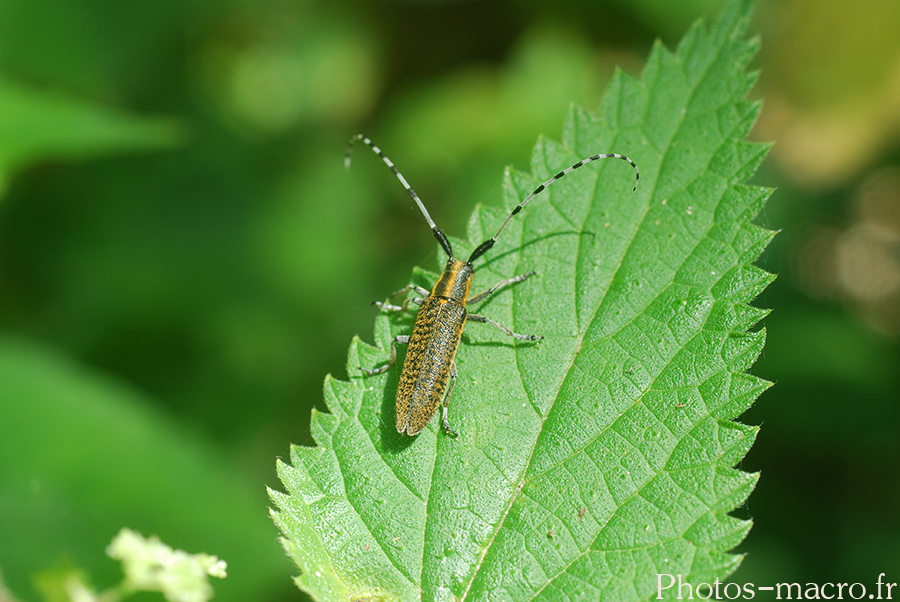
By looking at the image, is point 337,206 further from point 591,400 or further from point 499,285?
point 591,400

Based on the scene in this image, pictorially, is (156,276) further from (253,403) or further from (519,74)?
(519,74)

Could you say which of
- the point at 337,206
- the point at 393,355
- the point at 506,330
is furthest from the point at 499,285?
the point at 337,206

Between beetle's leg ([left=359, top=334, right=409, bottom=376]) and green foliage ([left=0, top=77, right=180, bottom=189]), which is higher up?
green foliage ([left=0, top=77, right=180, bottom=189])

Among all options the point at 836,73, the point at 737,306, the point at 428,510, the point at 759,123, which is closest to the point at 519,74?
the point at 759,123

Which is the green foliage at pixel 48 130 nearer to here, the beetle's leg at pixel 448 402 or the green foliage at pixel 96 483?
the green foliage at pixel 96 483

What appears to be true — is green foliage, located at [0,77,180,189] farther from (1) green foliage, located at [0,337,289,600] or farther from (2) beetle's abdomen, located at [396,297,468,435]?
(2) beetle's abdomen, located at [396,297,468,435]

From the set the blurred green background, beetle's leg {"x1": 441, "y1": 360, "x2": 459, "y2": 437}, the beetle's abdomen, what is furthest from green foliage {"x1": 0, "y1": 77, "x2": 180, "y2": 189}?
beetle's leg {"x1": 441, "y1": 360, "x2": 459, "y2": 437}
